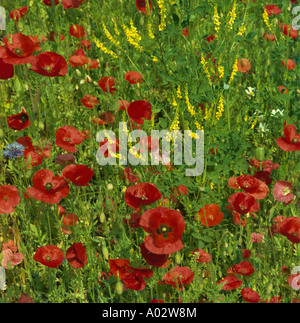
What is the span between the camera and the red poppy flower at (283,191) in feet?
7.55

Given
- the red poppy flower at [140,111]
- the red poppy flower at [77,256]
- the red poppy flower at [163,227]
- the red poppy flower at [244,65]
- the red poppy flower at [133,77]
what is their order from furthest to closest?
the red poppy flower at [244,65] < the red poppy flower at [133,77] < the red poppy flower at [140,111] < the red poppy flower at [77,256] < the red poppy flower at [163,227]

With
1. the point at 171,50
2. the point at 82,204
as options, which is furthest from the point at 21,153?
the point at 171,50

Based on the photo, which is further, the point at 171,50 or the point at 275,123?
the point at 275,123

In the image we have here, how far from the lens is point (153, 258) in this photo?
1.78 meters

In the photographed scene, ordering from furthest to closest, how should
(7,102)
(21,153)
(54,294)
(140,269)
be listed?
(7,102), (21,153), (54,294), (140,269)

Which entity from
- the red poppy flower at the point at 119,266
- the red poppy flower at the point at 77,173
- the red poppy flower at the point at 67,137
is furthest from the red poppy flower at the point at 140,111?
the red poppy flower at the point at 119,266

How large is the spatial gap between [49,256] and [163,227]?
0.52m

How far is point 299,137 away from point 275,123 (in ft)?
1.56

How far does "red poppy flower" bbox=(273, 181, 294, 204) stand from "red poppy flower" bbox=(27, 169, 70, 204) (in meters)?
1.01

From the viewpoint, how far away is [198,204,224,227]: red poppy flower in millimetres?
2107

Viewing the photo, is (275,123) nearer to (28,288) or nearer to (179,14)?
(179,14)

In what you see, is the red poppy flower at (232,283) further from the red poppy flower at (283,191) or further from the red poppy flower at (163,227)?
the red poppy flower at (283,191)

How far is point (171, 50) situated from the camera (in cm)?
230

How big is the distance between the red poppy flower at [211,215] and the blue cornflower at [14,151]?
97 centimetres
